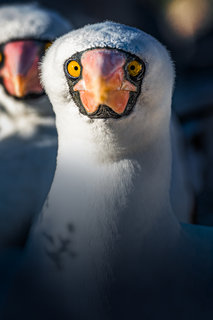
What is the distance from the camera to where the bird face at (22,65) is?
213 cm

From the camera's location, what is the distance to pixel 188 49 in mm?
6605

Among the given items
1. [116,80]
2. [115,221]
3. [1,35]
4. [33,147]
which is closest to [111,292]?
[115,221]

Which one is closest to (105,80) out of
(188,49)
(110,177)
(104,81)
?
(104,81)

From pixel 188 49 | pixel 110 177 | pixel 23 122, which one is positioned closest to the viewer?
pixel 110 177

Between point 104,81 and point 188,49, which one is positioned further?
point 188,49

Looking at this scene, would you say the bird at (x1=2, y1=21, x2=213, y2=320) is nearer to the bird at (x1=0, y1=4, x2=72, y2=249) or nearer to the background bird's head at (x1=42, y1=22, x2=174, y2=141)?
the background bird's head at (x1=42, y1=22, x2=174, y2=141)

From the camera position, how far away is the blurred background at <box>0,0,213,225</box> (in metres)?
4.09

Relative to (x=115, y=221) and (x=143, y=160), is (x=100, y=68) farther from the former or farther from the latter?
(x=115, y=221)

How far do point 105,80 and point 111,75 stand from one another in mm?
23

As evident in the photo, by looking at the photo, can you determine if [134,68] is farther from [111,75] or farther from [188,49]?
[188,49]

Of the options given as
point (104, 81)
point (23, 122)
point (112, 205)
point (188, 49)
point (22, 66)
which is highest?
point (188, 49)

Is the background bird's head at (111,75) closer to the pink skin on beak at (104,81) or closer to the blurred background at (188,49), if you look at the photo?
the pink skin on beak at (104,81)

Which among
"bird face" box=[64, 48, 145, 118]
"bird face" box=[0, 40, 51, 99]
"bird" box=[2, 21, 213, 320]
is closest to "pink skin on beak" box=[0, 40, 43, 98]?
"bird face" box=[0, 40, 51, 99]

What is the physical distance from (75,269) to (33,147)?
0.87 metres
